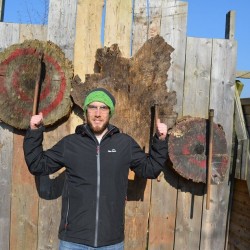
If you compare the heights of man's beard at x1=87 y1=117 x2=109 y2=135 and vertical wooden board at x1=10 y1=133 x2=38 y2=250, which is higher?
man's beard at x1=87 y1=117 x2=109 y2=135

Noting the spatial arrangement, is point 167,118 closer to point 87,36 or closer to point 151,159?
point 151,159

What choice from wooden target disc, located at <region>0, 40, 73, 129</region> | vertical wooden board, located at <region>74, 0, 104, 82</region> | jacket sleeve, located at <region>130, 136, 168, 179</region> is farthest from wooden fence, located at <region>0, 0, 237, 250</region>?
jacket sleeve, located at <region>130, 136, 168, 179</region>

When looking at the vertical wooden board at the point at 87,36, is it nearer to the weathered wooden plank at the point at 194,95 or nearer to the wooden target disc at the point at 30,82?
the wooden target disc at the point at 30,82

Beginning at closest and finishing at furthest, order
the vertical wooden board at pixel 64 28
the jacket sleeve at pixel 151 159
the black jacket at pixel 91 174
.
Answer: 1. the black jacket at pixel 91 174
2. the jacket sleeve at pixel 151 159
3. the vertical wooden board at pixel 64 28

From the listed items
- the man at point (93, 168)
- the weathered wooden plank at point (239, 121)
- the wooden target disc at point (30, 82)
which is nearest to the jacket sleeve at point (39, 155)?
the man at point (93, 168)

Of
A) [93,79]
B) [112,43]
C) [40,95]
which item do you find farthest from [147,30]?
[40,95]

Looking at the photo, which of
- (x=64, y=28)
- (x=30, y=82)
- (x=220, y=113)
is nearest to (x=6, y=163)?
(x=30, y=82)

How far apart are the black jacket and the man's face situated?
48 mm

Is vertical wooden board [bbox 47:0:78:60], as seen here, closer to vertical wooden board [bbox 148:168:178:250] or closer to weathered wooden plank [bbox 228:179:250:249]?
vertical wooden board [bbox 148:168:178:250]

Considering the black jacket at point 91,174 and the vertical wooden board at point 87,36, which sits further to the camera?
the vertical wooden board at point 87,36

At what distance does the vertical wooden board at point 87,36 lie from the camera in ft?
9.98

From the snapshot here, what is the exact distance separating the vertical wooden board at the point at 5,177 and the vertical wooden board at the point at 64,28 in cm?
84

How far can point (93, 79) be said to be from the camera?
292cm

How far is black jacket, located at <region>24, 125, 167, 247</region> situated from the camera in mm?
2238
